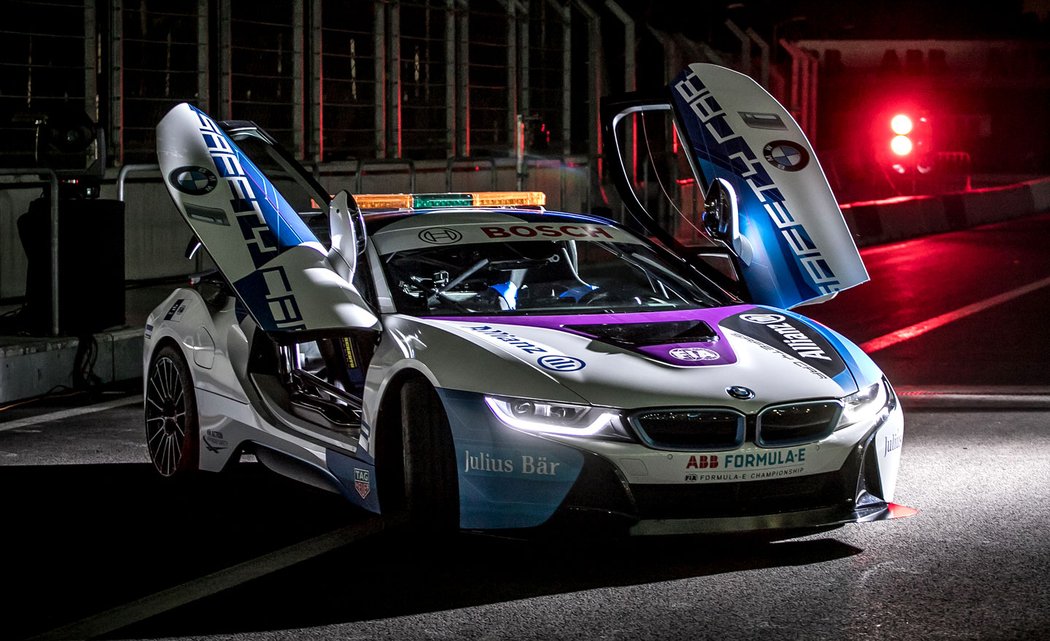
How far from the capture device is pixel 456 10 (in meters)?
23.0

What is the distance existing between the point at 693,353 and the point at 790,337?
58 cm

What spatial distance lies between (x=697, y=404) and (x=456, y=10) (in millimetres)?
Answer: 18210

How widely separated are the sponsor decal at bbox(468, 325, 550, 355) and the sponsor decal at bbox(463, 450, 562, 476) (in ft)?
1.53

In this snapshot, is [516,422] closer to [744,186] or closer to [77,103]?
[744,186]

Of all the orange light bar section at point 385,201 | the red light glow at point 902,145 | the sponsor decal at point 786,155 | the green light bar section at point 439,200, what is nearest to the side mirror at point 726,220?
the sponsor decal at point 786,155

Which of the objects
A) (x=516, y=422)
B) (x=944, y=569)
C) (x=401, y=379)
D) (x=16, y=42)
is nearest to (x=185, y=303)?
(x=401, y=379)

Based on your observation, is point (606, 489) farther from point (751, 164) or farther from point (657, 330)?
point (751, 164)

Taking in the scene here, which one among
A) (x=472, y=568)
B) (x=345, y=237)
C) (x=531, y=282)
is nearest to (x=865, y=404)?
(x=472, y=568)

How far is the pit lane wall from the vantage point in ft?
80.8

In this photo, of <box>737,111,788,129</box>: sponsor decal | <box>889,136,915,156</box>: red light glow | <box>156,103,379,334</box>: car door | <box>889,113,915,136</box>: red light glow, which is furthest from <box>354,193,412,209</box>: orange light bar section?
<box>889,136,915,156</box>: red light glow

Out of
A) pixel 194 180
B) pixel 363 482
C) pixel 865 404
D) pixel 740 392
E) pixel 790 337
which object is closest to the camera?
pixel 740 392

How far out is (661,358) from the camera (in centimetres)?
575

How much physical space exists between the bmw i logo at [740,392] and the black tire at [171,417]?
105 inches

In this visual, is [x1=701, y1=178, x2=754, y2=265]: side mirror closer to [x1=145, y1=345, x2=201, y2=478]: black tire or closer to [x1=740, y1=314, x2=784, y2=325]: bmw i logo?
[x1=740, y1=314, x2=784, y2=325]: bmw i logo
